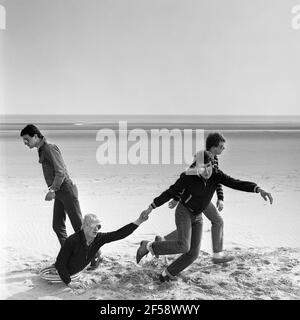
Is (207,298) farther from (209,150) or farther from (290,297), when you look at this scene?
(209,150)

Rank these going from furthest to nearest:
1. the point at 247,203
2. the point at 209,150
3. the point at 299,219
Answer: the point at 247,203, the point at 299,219, the point at 209,150

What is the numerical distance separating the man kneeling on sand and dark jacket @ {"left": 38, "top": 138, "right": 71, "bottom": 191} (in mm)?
573

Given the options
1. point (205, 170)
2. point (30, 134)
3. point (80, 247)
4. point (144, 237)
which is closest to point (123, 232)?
point (80, 247)

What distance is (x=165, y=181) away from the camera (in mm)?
11344

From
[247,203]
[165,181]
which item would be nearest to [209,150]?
[247,203]

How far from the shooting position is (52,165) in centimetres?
488

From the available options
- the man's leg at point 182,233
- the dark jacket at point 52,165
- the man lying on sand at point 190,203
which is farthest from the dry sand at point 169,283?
the dark jacket at point 52,165

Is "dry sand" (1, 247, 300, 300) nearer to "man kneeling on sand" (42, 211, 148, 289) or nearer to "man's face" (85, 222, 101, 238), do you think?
"man kneeling on sand" (42, 211, 148, 289)

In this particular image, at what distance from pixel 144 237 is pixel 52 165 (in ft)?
7.50

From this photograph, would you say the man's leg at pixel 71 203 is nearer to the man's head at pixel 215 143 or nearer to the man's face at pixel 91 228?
the man's face at pixel 91 228

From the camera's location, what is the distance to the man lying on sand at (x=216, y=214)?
478cm

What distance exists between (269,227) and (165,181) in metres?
4.58

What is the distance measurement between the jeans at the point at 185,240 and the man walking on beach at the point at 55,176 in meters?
1.18

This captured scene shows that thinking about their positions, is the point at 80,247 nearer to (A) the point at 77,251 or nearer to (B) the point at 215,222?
(A) the point at 77,251
